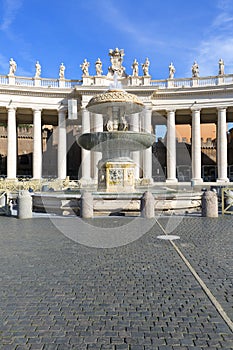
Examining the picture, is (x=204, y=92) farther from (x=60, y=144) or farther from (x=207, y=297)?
(x=207, y=297)

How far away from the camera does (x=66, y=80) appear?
147 ft

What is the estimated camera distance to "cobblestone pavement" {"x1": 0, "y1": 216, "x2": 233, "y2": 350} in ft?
13.1

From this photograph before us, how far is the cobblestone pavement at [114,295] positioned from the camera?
4000mm

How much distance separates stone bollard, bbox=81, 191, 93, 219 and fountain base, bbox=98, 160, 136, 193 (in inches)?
137

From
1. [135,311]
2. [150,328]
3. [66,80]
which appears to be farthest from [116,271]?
[66,80]

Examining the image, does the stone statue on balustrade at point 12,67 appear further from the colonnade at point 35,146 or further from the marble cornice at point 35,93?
the colonnade at point 35,146

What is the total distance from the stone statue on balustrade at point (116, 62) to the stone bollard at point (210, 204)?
1352 inches

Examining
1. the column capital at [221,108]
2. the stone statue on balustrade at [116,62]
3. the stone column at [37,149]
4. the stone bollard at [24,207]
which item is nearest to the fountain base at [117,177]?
the stone bollard at [24,207]

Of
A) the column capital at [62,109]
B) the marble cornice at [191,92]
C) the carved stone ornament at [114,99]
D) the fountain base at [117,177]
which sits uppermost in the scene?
the marble cornice at [191,92]

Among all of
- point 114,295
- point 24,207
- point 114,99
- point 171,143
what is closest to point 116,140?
point 114,99

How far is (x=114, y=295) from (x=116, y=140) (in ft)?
41.3

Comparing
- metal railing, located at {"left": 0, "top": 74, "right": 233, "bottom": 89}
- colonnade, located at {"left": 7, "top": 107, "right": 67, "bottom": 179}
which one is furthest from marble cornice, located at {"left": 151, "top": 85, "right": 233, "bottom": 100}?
colonnade, located at {"left": 7, "top": 107, "right": 67, "bottom": 179}

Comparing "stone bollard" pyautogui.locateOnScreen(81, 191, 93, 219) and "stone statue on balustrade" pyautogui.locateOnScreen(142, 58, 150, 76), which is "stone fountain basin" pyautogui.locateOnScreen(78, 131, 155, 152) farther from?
"stone statue on balustrade" pyautogui.locateOnScreen(142, 58, 150, 76)

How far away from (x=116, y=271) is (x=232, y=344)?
3.16 metres
